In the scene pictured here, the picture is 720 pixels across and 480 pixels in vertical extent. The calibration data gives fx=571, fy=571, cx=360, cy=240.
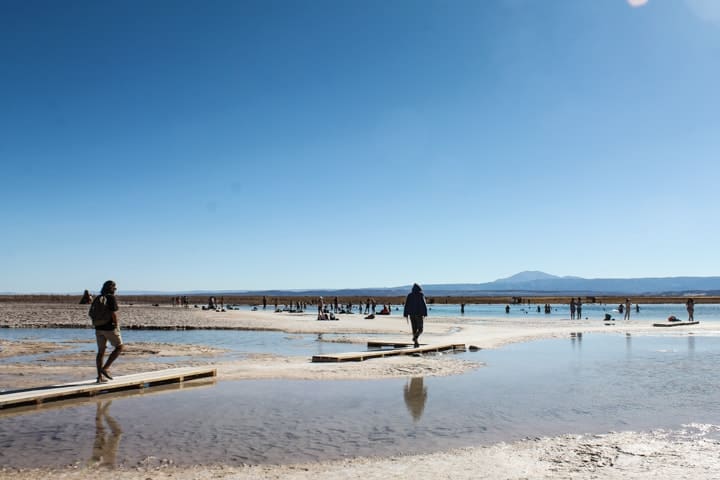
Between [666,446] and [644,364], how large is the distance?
11.3 metres

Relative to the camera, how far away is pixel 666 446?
355 inches

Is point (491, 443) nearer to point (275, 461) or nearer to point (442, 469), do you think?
point (442, 469)

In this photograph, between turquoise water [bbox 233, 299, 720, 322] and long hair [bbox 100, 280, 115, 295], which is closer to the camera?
long hair [bbox 100, 280, 115, 295]

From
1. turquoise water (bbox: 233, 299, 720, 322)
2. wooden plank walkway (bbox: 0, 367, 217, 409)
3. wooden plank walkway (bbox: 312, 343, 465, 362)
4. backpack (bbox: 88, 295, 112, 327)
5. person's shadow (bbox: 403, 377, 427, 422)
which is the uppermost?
backpack (bbox: 88, 295, 112, 327)

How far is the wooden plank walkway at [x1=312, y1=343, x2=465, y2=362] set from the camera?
1895 centimetres

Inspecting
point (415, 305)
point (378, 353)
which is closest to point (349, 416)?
point (378, 353)

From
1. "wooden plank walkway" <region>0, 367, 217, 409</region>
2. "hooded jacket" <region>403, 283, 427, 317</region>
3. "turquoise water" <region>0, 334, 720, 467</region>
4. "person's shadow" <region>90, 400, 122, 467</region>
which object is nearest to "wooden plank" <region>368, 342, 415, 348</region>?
"hooded jacket" <region>403, 283, 427, 317</region>

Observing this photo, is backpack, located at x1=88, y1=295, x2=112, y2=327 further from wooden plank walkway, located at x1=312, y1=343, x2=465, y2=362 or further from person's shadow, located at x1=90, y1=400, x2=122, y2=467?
wooden plank walkway, located at x1=312, y1=343, x2=465, y2=362

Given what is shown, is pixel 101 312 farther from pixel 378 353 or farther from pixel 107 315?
pixel 378 353

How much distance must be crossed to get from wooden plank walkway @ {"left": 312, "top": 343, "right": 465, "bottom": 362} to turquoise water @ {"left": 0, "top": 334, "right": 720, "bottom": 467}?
3875 mm

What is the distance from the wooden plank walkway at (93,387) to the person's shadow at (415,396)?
5454 millimetres

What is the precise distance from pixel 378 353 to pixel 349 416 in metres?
9.09

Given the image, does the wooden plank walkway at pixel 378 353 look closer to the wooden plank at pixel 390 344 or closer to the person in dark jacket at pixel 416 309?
the person in dark jacket at pixel 416 309

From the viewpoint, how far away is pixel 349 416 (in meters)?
11.2
